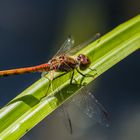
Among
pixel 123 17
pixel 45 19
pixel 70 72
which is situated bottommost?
pixel 70 72

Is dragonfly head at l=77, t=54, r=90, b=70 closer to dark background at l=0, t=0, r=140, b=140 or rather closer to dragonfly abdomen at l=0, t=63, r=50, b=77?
dragonfly abdomen at l=0, t=63, r=50, b=77

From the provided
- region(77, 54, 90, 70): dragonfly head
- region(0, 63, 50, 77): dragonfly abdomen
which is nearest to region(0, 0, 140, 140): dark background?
region(0, 63, 50, 77): dragonfly abdomen

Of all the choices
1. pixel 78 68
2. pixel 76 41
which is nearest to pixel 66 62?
pixel 78 68

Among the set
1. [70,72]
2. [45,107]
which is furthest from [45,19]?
[45,107]

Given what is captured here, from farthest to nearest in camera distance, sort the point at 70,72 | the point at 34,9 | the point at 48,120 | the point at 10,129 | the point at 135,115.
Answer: the point at 34,9, the point at 135,115, the point at 48,120, the point at 70,72, the point at 10,129

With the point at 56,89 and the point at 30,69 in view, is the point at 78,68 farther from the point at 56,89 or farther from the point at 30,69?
the point at 30,69

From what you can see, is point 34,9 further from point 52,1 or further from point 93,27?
point 93,27

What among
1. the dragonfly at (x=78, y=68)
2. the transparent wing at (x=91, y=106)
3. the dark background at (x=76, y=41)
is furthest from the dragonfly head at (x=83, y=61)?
the dark background at (x=76, y=41)
